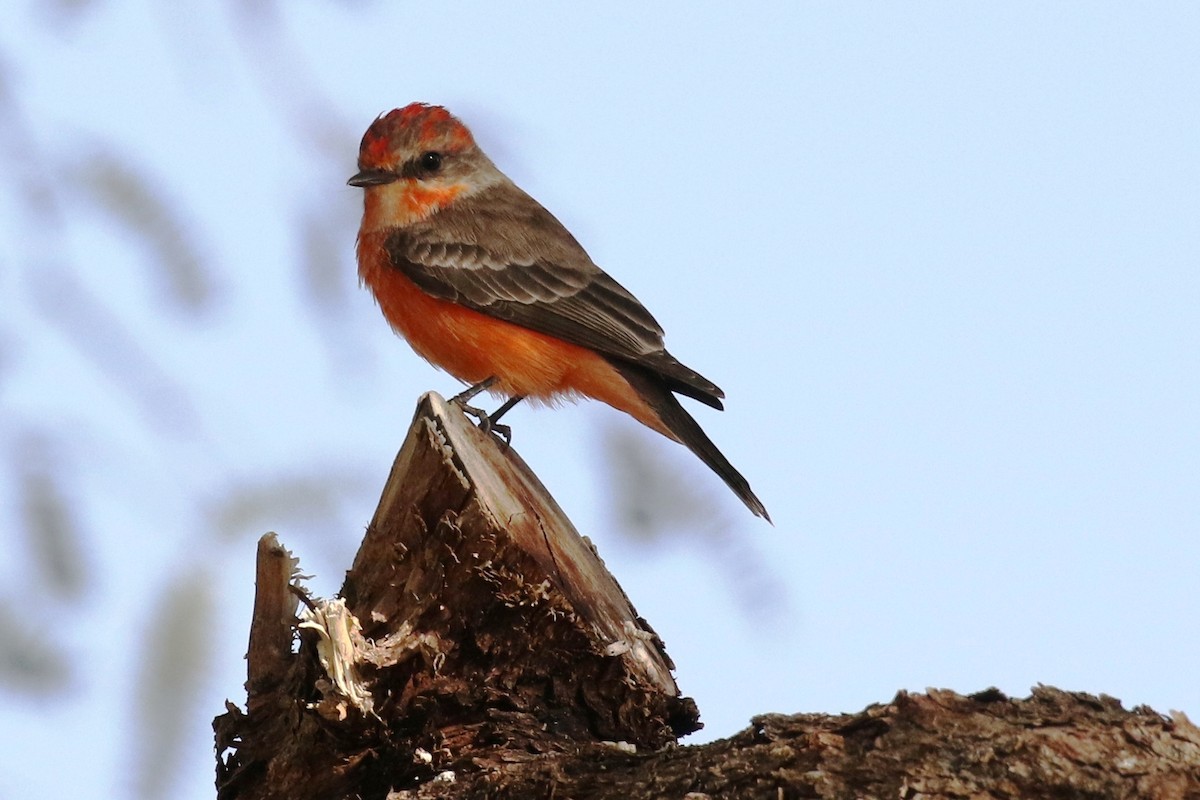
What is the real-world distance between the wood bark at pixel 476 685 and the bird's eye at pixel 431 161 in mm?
3321

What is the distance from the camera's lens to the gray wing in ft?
24.5

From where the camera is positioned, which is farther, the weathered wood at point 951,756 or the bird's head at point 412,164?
the bird's head at point 412,164

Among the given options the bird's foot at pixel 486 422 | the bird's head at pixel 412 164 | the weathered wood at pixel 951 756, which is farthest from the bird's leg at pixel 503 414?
the weathered wood at pixel 951 756

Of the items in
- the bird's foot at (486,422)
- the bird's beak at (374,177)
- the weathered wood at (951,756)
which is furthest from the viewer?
the bird's beak at (374,177)

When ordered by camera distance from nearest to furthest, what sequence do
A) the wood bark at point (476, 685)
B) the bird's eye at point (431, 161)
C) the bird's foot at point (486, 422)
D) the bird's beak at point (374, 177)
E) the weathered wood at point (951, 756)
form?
the weathered wood at point (951, 756) → the wood bark at point (476, 685) → the bird's foot at point (486, 422) → the bird's beak at point (374, 177) → the bird's eye at point (431, 161)

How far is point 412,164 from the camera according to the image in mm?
8461

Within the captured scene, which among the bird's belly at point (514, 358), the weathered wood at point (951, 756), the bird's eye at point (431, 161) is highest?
the bird's eye at point (431, 161)

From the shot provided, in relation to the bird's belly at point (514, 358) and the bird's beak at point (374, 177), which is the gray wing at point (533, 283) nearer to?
the bird's belly at point (514, 358)

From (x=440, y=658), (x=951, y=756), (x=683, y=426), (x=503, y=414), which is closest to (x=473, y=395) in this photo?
(x=503, y=414)

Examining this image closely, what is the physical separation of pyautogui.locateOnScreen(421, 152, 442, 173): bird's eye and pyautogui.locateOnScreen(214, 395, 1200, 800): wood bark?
10.9 ft

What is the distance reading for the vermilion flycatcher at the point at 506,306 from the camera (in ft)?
24.4

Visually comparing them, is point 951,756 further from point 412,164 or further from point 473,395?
point 412,164

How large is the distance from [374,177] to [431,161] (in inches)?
16.2

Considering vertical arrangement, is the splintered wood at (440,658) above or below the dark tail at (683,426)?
below
